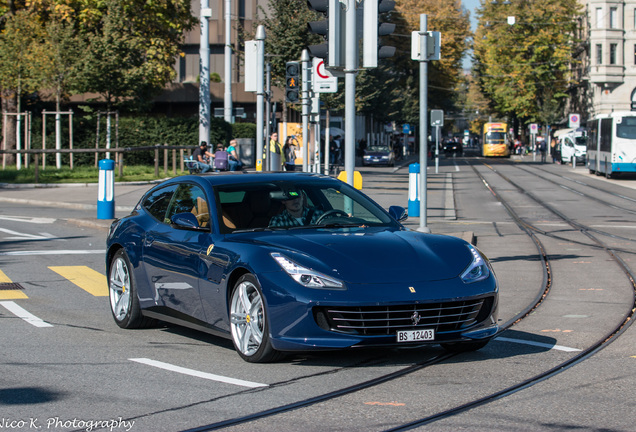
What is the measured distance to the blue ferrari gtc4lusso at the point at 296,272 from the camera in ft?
21.2

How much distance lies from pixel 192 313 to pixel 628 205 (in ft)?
71.9

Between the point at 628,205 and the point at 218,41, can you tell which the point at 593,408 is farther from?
the point at 218,41

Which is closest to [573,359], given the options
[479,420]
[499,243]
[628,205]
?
[479,420]

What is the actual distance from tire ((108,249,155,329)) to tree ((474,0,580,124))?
8483 cm

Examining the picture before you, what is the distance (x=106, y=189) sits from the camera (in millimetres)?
19391

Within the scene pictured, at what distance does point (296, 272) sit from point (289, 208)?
127 centimetres

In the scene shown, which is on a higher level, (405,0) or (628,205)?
(405,0)

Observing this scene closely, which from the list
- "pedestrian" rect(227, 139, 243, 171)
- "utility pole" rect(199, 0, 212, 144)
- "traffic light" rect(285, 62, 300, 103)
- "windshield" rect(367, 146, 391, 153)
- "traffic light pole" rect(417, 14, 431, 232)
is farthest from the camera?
"windshield" rect(367, 146, 391, 153)

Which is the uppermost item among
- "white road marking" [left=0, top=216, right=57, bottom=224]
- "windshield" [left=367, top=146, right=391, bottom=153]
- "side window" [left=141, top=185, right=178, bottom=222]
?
"windshield" [left=367, top=146, right=391, bottom=153]

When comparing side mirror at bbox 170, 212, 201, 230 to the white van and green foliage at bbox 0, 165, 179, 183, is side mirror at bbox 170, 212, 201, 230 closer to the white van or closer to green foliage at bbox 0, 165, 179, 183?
green foliage at bbox 0, 165, 179, 183

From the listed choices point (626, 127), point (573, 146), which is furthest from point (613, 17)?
point (626, 127)

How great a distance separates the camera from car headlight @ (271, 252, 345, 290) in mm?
6449

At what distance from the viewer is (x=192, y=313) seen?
7.57 metres

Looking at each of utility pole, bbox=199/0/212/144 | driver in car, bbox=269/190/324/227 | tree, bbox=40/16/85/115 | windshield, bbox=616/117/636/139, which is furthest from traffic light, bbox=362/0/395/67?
windshield, bbox=616/117/636/139
